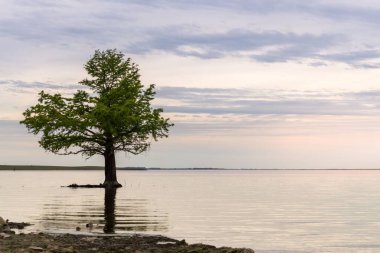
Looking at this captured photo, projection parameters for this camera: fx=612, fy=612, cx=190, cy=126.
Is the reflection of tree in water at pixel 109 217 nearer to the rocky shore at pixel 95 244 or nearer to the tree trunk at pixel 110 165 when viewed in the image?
the rocky shore at pixel 95 244

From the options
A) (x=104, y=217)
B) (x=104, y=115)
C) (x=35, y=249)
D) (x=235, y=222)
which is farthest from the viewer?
(x=104, y=115)

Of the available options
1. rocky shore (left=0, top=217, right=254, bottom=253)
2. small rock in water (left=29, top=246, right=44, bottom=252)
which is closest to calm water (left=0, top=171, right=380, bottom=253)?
rocky shore (left=0, top=217, right=254, bottom=253)

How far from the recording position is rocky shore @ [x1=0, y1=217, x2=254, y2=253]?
22688 millimetres

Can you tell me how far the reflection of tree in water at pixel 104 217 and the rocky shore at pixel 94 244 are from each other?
3.94 meters

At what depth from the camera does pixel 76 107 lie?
73812mm

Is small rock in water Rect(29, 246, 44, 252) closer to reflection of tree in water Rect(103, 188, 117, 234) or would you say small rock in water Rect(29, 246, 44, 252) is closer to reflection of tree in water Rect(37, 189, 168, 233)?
reflection of tree in water Rect(103, 188, 117, 234)

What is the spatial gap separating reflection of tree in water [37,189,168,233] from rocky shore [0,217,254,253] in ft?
12.9

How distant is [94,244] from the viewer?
25.1 metres

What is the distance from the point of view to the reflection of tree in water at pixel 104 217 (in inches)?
1297

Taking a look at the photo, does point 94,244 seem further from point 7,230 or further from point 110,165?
point 110,165

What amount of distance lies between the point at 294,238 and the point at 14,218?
18.3 metres

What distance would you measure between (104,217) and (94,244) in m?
13.1

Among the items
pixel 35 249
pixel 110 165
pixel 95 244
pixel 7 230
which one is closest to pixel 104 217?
pixel 7 230

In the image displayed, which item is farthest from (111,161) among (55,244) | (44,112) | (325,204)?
(55,244)
